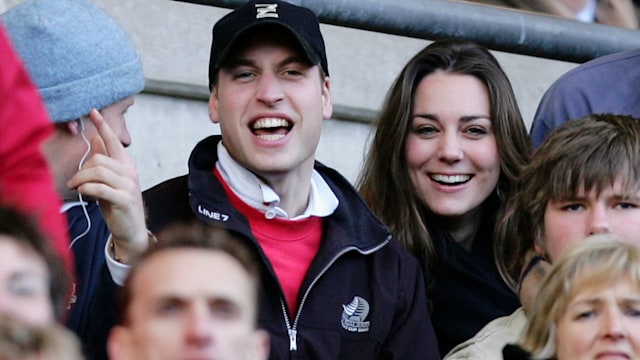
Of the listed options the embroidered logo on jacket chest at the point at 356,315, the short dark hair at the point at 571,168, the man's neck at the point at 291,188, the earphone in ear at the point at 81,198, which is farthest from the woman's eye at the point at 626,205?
the earphone in ear at the point at 81,198

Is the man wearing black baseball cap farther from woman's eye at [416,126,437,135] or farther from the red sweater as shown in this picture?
woman's eye at [416,126,437,135]

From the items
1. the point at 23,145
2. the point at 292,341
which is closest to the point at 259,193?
the point at 292,341

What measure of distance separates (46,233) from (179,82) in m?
2.87

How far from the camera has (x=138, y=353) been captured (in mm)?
3607

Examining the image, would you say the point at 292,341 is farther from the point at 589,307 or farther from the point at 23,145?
the point at 23,145

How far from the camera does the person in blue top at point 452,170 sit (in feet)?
17.9

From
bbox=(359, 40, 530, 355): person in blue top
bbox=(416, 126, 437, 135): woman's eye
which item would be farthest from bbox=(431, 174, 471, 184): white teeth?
bbox=(416, 126, 437, 135): woman's eye

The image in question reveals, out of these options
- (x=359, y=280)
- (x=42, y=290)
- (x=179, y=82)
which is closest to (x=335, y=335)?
(x=359, y=280)

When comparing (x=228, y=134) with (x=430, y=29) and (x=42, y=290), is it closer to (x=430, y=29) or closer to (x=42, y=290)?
(x=430, y=29)

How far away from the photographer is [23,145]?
4.20 m

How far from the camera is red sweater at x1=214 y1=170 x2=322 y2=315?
487cm

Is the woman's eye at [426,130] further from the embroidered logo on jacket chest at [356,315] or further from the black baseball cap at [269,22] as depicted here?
the embroidered logo on jacket chest at [356,315]

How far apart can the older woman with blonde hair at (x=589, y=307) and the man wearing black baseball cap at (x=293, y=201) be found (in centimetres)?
51

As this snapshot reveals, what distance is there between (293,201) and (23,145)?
1033 mm
